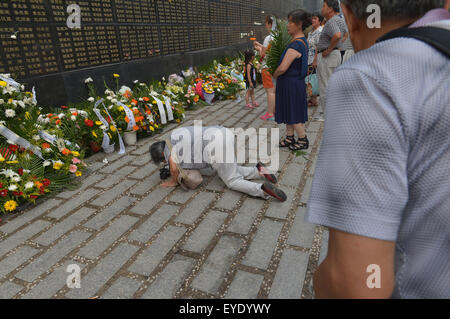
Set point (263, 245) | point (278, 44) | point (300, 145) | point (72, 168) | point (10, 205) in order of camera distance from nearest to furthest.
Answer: point (263, 245)
point (10, 205)
point (72, 168)
point (300, 145)
point (278, 44)

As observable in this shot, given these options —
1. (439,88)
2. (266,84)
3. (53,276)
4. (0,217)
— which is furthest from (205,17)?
(439,88)

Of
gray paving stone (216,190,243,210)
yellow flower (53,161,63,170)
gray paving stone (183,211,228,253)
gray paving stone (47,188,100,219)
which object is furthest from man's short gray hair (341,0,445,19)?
yellow flower (53,161,63,170)

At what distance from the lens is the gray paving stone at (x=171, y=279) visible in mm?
2090

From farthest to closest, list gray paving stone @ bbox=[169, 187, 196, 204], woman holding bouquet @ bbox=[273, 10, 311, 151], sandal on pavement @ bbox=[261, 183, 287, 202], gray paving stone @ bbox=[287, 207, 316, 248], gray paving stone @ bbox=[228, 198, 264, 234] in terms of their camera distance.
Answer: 1. woman holding bouquet @ bbox=[273, 10, 311, 151]
2. gray paving stone @ bbox=[169, 187, 196, 204]
3. sandal on pavement @ bbox=[261, 183, 287, 202]
4. gray paving stone @ bbox=[228, 198, 264, 234]
5. gray paving stone @ bbox=[287, 207, 316, 248]

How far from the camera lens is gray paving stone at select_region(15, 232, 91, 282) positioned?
7.74 ft

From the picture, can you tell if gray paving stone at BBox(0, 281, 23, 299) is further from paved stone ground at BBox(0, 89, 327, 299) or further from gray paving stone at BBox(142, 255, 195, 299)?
gray paving stone at BBox(142, 255, 195, 299)

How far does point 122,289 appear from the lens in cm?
216

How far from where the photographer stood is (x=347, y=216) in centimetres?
61

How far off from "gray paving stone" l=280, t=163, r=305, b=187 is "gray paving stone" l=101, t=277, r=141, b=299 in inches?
85.0

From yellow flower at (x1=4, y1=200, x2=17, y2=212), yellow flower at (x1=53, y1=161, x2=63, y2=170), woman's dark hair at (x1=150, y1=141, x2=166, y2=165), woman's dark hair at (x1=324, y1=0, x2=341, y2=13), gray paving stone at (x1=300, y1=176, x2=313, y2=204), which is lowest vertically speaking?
gray paving stone at (x1=300, y1=176, x2=313, y2=204)

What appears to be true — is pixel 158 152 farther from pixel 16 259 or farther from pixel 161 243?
pixel 16 259

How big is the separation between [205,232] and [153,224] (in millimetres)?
570

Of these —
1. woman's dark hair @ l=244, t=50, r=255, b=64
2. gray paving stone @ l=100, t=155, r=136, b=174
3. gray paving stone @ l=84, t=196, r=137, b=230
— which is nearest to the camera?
gray paving stone @ l=84, t=196, r=137, b=230

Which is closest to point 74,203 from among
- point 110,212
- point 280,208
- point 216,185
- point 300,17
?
point 110,212
